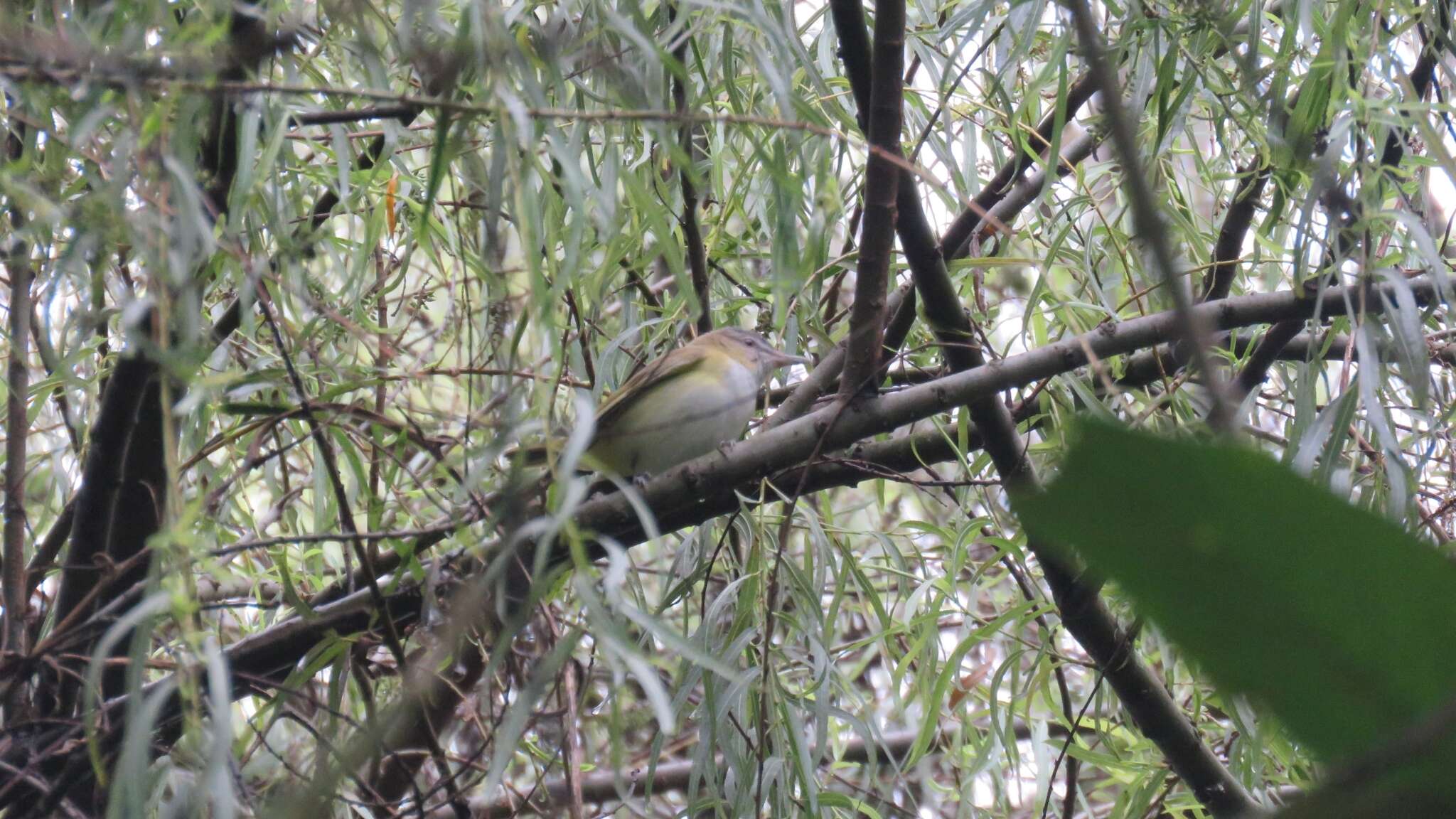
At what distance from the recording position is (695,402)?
3.12m

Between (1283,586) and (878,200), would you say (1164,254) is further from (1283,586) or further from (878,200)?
(878,200)

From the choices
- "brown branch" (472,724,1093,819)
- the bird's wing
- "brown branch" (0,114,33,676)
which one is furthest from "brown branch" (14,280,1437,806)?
"brown branch" (472,724,1093,819)

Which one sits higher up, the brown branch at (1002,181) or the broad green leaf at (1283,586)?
the brown branch at (1002,181)

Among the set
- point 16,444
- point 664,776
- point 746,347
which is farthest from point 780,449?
point 664,776

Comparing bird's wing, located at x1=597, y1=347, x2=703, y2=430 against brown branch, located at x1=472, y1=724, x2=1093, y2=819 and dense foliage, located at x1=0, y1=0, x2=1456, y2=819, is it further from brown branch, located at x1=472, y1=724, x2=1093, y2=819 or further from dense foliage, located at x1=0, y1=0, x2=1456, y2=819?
brown branch, located at x1=472, y1=724, x2=1093, y2=819

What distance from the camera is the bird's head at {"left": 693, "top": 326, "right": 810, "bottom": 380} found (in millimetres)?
3061

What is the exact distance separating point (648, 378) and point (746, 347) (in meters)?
0.42

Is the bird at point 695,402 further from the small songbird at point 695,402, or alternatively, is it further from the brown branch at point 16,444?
the brown branch at point 16,444

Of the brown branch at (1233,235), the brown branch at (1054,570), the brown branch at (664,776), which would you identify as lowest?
the brown branch at (664,776)

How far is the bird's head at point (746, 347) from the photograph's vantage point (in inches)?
120

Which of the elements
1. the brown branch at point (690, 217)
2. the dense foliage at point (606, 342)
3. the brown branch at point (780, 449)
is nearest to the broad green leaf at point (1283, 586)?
the dense foliage at point (606, 342)

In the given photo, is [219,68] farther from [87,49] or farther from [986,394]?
[986,394]

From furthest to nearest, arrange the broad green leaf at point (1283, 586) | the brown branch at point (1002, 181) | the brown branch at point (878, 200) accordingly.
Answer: the brown branch at point (1002, 181) < the brown branch at point (878, 200) < the broad green leaf at point (1283, 586)

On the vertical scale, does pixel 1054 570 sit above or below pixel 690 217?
below
